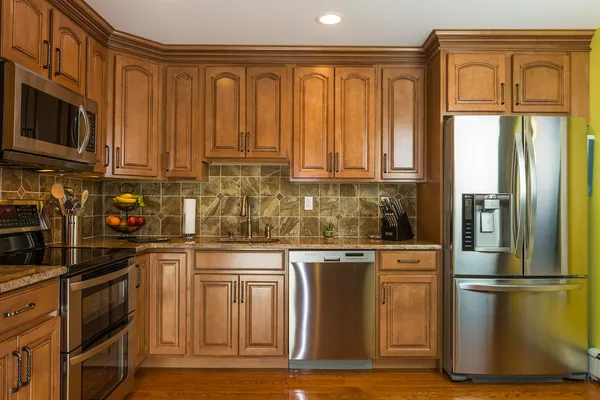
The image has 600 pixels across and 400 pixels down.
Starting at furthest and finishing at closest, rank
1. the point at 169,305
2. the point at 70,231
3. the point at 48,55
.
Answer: the point at 169,305 < the point at 70,231 < the point at 48,55

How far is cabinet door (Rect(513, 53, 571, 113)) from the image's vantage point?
3082 mm

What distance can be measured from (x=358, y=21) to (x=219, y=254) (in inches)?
72.4

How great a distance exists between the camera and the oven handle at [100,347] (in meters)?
1.99

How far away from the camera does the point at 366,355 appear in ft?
10.1

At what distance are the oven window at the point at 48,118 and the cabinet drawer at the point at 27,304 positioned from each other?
2.53 ft

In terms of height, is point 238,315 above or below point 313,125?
below

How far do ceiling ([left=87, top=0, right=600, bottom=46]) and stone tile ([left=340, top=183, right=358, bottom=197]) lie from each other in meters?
1.15

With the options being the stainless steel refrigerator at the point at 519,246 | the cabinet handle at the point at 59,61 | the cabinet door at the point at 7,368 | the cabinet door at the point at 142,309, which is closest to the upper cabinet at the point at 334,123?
the stainless steel refrigerator at the point at 519,246

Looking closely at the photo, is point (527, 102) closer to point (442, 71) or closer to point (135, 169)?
point (442, 71)

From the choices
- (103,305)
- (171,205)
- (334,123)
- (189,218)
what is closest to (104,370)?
(103,305)

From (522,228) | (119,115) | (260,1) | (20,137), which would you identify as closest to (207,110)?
(119,115)

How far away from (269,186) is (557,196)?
2131mm

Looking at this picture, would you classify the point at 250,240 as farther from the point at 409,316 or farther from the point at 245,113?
→ the point at 409,316

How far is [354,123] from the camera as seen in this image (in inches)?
133
